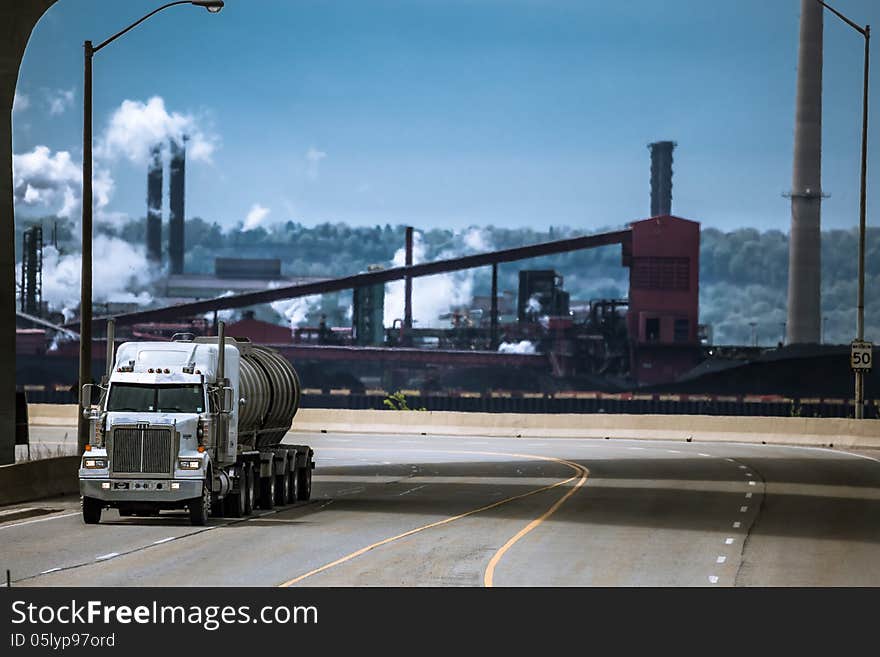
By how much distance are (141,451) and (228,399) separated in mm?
2190

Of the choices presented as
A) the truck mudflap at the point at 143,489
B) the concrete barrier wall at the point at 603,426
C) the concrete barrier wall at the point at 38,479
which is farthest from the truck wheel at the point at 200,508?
the concrete barrier wall at the point at 603,426

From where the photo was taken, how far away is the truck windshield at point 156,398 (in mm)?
26984

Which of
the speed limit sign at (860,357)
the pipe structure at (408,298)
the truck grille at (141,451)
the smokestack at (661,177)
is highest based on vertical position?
the smokestack at (661,177)

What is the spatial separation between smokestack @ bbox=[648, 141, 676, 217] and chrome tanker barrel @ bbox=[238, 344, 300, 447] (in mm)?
162566

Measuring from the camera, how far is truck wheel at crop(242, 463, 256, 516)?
96.9ft

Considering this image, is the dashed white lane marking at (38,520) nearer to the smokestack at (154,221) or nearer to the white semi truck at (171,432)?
the white semi truck at (171,432)

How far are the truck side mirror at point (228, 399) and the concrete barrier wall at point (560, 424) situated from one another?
39939 millimetres

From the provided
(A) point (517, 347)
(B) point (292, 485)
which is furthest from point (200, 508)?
(A) point (517, 347)

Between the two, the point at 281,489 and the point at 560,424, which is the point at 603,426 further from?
the point at 281,489

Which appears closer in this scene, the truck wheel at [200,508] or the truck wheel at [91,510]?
the truck wheel at [200,508]

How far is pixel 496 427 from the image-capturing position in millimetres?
69125

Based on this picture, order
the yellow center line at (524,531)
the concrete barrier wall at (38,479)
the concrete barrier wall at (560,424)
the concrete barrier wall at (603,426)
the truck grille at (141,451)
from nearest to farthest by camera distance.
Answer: the yellow center line at (524,531) → the truck grille at (141,451) → the concrete barrier wall at (38,479) → the concrete barrier wall at (603,426) → the concrete barrier wall at (560,424)

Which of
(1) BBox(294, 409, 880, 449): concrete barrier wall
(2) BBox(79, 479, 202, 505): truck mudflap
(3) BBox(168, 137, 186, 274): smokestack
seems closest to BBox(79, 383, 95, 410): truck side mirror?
(2) BBox(79, 479, 202, 505): truck mudflap
